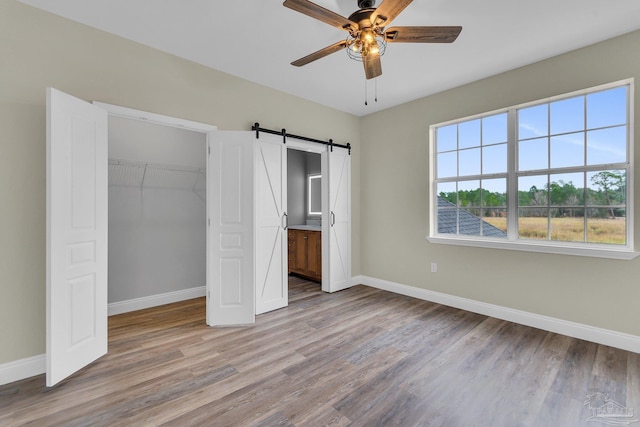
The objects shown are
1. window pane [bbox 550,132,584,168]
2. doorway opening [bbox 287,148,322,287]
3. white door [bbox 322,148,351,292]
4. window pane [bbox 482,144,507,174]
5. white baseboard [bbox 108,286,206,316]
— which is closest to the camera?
window pane [bbox 550,132,584,168]

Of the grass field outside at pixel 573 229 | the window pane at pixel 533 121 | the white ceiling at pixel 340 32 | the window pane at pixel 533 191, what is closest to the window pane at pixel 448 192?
the grass field outside at pixel 573 229

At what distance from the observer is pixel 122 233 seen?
375cm

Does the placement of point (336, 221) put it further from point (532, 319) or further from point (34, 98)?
point (34, 98)

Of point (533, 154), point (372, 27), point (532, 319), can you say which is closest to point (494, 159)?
point (533, 154)

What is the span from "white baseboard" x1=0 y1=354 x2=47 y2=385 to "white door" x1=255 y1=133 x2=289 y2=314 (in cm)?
194

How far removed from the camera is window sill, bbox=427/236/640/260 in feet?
8.75

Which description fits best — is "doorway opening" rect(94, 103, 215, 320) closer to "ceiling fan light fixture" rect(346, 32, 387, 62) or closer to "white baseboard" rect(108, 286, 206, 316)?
"white baseboard" rect(108, 286, 206, 316)

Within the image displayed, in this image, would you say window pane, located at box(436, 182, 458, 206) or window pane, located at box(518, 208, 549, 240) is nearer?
window pane, located at box(518, 208, 549, 240)

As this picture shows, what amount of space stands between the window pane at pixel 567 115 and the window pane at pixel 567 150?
0.26 ft

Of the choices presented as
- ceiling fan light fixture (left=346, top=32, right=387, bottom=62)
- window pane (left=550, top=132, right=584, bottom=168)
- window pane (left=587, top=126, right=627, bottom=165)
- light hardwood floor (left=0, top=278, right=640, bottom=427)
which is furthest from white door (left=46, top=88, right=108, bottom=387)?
window pane (left=587, top=126, right=627, bottom=165)

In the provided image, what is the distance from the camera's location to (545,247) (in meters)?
3.08

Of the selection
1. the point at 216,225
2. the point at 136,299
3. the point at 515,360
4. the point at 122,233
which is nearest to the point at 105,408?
the point at 216,225

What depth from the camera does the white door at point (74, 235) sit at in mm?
2078

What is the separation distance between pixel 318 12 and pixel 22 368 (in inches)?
133
